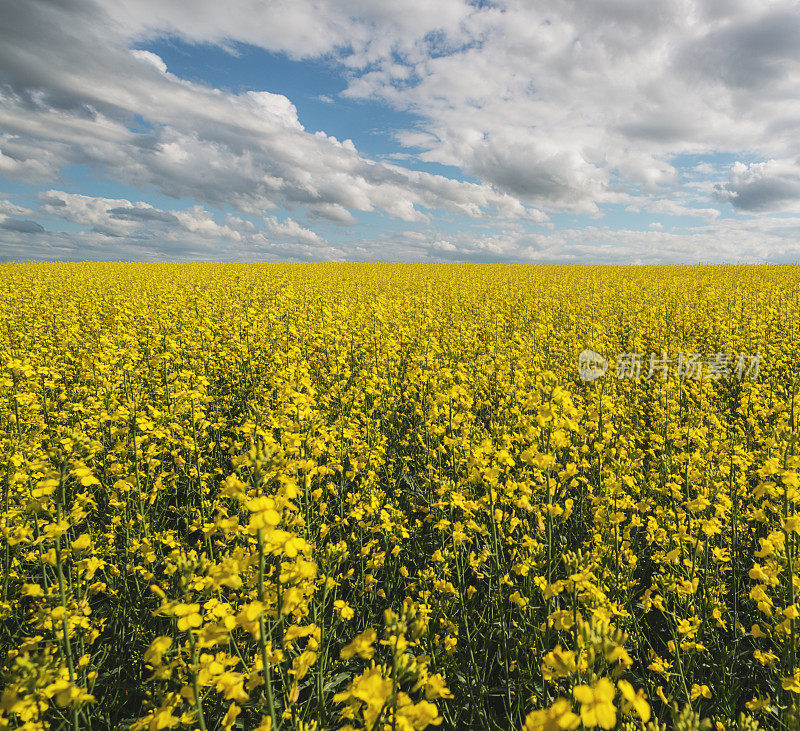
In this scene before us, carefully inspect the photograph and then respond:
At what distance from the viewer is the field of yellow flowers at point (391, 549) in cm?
156

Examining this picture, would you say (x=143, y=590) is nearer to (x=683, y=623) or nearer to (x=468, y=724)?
(x=468, y=724)

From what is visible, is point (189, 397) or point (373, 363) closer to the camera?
point (189, 397)

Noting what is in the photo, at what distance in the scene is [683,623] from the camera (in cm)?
236

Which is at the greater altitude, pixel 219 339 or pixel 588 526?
pixel 219 339

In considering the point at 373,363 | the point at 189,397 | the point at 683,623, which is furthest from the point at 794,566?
the point at 373,363

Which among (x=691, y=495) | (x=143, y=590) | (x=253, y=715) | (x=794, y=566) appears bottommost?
(x=253, y=715)

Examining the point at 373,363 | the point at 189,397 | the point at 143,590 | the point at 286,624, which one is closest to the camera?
the point at 286,624

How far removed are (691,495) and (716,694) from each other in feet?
6.08

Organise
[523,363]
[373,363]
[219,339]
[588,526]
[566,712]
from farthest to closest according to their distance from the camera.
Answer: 1. [219,339]
2. [373,363]
3. [523,363]
4. [588,526]
5. [566,712]

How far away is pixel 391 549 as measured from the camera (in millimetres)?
3750

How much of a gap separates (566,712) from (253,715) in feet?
7.05

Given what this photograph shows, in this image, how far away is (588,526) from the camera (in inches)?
153

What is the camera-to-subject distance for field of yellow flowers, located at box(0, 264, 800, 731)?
1.56 m

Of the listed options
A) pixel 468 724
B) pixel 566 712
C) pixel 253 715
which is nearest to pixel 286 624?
pixel 253 715
